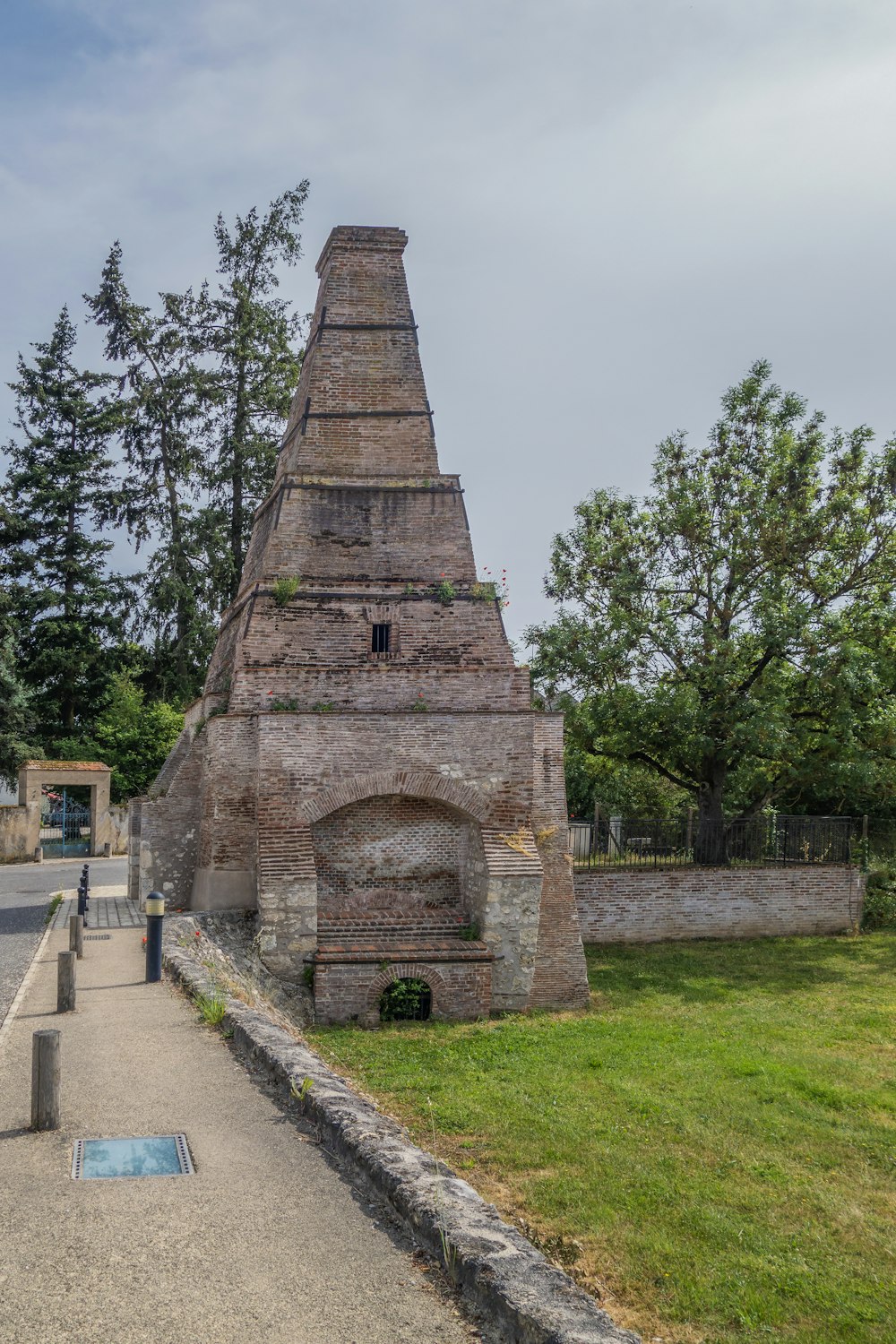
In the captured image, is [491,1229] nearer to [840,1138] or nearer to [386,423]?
[840,1138]

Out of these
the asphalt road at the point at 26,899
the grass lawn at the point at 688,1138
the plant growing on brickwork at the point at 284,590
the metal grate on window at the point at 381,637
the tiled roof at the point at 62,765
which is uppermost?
the plant growing on brickwork at the point at 284,590

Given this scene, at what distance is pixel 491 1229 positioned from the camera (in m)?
4.67

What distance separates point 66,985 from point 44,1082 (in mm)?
3206

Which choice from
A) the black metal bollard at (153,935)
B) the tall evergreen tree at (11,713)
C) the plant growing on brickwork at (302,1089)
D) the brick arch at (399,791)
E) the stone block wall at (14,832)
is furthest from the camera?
the tall evergreen tree at (11,713)

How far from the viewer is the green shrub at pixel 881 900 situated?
21.6 meters

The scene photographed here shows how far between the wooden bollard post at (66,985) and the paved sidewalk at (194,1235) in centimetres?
169

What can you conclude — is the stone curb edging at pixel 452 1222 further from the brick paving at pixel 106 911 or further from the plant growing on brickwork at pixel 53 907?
the plant growing on brickwork at pixel 53 907

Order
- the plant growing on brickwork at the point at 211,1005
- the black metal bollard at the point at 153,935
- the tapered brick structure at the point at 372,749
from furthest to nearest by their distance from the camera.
Answer: the tapered brick structure at the point at 372,749
the black metal bollard at the point at 153,935
the plant growing on brickwork at the point at 211,1005

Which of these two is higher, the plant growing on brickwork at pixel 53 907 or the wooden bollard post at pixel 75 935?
the wooden bollard post at pixel 75 935

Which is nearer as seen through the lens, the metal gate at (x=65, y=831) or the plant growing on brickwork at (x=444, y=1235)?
the plant growing on brickwork at (x=444, y=1235)

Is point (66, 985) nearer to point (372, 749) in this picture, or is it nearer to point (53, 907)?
point (372, 749)

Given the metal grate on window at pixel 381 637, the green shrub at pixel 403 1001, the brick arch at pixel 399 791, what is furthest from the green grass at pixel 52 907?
the metal grate on window at pixel 381 637

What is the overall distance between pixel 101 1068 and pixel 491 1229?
3.71 m

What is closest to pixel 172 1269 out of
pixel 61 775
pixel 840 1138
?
pixel 840 1138
